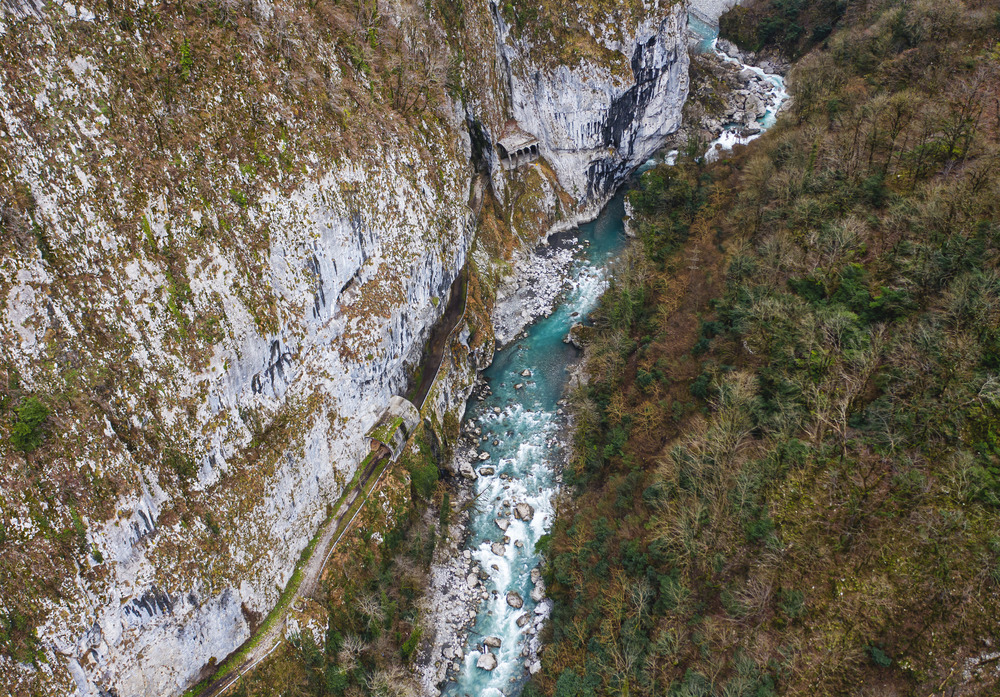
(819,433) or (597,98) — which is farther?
(597,98)

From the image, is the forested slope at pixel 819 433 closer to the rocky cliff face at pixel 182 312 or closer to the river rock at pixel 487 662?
the river rock at pixel 487 662

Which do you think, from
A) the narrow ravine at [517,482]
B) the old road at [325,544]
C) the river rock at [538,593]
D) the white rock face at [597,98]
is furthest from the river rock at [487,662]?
the white rock face at [597,98]

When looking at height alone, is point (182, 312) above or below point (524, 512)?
above

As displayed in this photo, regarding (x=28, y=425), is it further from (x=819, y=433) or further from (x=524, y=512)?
(x=819, y=433)

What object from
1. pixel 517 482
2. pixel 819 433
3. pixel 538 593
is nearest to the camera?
pixel 819 433

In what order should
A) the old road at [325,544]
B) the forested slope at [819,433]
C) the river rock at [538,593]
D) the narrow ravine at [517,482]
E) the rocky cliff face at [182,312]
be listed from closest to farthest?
the forested slope at [819,433] → the rocky cliff face at [182,312] → the old road at [325,544] → the narrow ravine at [517,482] → the river rock at [538,593]

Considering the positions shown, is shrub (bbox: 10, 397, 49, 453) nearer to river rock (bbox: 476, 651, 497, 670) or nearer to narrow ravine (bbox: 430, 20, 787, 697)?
narrow ravine (bbox: 430, 20, 787, 697)

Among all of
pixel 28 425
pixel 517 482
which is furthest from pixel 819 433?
pixel 28 425
